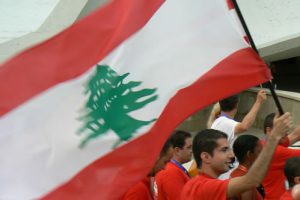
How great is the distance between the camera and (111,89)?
121 inches

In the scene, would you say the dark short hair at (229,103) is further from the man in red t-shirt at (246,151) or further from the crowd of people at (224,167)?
the man in red t-shirt at (246,151)

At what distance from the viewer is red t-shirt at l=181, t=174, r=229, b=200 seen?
10.3 ft

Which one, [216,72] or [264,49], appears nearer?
[216,72]

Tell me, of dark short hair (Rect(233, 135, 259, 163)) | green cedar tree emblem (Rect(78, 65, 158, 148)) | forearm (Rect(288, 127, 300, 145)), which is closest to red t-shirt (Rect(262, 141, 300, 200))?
forearm (Rect(288, 127, 300, 145))

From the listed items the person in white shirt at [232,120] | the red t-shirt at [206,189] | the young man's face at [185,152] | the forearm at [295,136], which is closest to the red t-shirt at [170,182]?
the young man's face at [185,152]

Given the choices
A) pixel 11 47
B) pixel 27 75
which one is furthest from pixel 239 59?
pixel 11 47

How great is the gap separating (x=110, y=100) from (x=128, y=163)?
12.6 inches

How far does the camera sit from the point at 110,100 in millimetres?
3051

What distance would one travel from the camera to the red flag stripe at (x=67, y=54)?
9.91 ft

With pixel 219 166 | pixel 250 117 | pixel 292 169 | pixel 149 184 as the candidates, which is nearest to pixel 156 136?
pixel 219 166

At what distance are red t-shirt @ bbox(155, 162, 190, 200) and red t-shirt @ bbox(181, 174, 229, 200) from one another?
60 cm

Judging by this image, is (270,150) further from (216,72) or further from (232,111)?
(232,111)

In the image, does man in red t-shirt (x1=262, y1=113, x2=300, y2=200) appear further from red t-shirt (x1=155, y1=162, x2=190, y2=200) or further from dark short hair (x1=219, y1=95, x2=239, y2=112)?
red t-shirt (x1=155, y1=162, x2=190, y2=200)

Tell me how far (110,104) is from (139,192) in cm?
82
